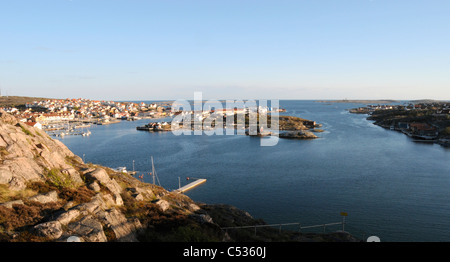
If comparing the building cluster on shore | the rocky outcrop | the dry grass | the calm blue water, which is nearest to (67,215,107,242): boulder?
the dry grass

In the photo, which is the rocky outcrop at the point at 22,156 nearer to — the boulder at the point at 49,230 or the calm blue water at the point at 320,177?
the boulder at the point at 49,230

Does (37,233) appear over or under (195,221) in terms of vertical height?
over

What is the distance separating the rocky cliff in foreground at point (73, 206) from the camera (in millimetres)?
5727

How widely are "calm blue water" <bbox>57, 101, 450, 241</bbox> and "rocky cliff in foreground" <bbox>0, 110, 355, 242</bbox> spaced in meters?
10.6

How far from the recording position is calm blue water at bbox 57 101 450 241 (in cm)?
1806

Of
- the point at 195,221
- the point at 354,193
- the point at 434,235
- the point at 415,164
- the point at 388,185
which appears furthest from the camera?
the point at 415,164

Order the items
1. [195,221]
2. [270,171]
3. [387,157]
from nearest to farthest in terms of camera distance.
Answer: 1. [195,221]
2. [270,171]
3. [387,157]

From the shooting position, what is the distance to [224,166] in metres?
32.3

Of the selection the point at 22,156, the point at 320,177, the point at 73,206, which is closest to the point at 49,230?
the point at 73,206

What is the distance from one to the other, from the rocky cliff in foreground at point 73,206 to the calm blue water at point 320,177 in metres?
10.6

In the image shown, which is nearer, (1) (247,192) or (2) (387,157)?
(1) (247,192)

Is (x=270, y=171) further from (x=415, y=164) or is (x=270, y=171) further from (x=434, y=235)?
(x=415, y=164)
